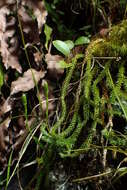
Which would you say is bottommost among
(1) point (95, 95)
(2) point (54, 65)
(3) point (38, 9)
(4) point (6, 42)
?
(1) point (95, 95)

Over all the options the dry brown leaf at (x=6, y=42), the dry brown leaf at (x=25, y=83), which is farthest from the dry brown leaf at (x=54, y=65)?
the dry brown leaf at (x=6, y=42)

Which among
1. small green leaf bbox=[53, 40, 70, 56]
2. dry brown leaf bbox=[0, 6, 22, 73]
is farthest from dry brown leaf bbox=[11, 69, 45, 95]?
small green leaf bbox=[53, 40, 70, 56]

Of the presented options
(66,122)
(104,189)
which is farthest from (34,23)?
(104,189)

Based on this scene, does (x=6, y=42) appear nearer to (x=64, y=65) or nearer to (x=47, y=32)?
(x=47, y=32)

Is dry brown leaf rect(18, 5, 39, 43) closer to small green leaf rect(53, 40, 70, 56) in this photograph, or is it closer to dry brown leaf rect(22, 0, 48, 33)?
dry brown leaf rect(22, 0, 48, 33)

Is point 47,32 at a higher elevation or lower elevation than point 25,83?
higher

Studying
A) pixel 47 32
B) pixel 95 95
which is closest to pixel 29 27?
pixel 47 32

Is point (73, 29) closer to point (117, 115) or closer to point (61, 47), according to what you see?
point (61, 47)
